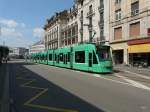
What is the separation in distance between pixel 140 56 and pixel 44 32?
84396 millimetres

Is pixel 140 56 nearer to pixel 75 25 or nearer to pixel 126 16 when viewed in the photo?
pixel 126 16

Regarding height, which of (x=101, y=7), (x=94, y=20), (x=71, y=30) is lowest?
(x=71, y=30)

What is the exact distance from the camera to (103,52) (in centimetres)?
2564

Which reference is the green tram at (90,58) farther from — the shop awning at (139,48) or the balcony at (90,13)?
the balcony at (90,13)

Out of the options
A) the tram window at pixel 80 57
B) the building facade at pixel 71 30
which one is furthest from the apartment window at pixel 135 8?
the building facade at pixel 71 30

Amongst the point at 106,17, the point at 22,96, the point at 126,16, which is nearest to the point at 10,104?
the point at 22,96

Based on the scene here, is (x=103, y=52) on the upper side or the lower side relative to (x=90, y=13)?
lower

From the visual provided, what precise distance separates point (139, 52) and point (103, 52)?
14.3 metres

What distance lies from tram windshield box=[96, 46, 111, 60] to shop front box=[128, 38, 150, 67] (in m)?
12.2

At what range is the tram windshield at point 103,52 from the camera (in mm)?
25312

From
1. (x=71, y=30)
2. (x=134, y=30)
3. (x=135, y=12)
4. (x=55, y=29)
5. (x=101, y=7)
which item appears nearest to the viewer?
(x=135, y=12)

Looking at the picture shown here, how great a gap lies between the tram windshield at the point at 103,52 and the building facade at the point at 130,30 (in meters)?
12.2

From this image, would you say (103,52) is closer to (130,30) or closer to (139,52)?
(139,52)

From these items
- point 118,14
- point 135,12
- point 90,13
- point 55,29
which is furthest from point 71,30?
point 135,12
